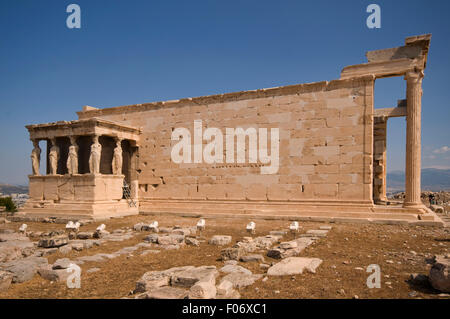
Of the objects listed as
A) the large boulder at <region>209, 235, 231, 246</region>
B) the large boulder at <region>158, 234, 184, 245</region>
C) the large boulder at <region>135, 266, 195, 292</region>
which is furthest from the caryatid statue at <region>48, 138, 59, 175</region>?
the large boulder at <region>135, 266, 195, 292</region>

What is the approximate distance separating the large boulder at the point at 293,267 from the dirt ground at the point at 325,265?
127mm

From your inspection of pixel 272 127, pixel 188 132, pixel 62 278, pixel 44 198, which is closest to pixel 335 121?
pixel 272 127

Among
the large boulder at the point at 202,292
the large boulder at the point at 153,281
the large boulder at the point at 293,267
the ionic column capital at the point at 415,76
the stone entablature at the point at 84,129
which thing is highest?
the ionic column capital at the point at 415,76

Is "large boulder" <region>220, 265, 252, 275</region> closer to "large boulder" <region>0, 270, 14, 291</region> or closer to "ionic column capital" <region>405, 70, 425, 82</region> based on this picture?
"large boulder" <region>0, 270, 14, 291</region>

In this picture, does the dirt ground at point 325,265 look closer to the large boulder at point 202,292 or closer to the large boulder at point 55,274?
the large boulder at point 55,274

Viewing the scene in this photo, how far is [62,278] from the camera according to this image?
521cm

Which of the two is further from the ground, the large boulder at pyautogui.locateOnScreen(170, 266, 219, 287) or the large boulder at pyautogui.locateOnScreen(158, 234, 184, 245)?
the large boulder at pyautogui.locateOnScreen(170, 266, 219, 287)

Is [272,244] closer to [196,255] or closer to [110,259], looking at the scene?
[196,255]

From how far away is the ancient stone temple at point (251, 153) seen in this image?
11672mm

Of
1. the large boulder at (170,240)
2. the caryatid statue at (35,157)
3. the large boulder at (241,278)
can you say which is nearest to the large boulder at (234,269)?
the large boulder at (241,278)

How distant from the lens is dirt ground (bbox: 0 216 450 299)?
4.39 meters

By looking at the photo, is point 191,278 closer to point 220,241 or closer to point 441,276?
point 441,276

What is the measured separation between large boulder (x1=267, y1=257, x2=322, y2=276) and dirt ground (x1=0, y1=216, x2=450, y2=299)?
127 millimetres

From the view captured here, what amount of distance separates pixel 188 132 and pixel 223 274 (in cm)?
1022
